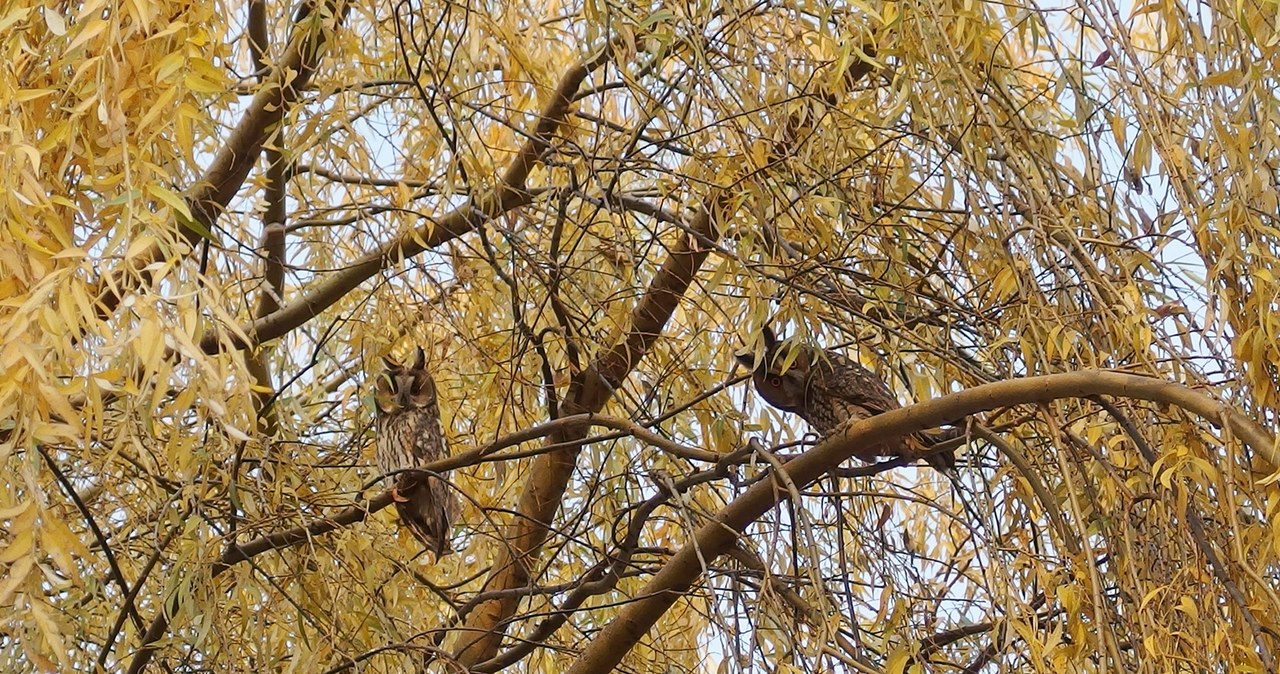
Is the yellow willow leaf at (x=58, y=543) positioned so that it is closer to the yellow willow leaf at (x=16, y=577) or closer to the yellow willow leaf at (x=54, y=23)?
the yellow willow leaf at (x=16, y=577)

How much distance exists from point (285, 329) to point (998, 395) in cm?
150

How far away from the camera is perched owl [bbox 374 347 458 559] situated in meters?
2.52

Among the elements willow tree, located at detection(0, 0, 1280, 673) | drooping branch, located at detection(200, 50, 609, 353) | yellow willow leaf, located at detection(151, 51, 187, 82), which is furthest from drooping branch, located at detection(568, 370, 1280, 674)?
yellow willow leaf, located at detection(151, 51, 187, 82)

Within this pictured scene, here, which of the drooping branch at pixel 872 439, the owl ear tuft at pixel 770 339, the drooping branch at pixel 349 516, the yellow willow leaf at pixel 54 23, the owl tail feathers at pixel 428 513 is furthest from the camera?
the owl tail feathers at pixel 428 513

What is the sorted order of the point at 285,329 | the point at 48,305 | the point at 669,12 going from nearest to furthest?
the point at 48,305, the point at 669,12, the point at 285,329

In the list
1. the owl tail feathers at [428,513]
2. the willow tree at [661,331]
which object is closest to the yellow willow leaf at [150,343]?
the willow tree at [661,331]

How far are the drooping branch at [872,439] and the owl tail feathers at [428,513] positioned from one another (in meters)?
0.45

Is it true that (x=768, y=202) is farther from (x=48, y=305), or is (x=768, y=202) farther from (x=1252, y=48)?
(x=48, y=305)

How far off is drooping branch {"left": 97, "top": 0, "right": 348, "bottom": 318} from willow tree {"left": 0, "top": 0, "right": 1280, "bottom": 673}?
0.04ft

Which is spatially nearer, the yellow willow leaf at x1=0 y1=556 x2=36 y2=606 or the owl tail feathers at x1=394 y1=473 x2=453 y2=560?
the yellow willow leaf at x1=0 y1=556 x2=36 y2=606

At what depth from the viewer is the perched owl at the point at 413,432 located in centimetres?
252

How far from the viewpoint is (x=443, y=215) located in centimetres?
240

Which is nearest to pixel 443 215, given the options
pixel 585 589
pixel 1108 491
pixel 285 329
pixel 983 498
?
pixel 285 329

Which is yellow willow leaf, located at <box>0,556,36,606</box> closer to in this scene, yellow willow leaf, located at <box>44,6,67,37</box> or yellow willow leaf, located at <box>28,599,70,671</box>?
yellow willow leaf, located at <box>28,599,70,671</box>
